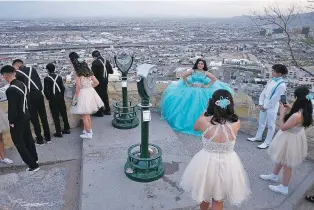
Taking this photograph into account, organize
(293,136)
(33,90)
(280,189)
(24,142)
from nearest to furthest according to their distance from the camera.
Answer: (293,136), (280,189), (24,142), (33,90)

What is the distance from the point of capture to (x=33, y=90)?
442 cm

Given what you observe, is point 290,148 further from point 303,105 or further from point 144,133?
point 144,133

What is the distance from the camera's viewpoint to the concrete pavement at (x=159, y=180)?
10.8 feet

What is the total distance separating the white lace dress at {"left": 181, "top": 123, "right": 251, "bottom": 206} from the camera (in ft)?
8.43

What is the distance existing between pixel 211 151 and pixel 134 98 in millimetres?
4041

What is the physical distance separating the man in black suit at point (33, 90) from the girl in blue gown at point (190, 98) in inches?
93.3

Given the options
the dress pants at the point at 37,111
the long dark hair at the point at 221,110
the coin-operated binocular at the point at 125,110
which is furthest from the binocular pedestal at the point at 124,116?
the long dark hair at the point at 221,110

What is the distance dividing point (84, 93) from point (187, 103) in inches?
77.3

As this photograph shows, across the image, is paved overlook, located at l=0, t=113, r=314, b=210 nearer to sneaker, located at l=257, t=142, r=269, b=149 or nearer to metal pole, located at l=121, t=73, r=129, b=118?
sneaker, located at l=257, t=142, r=269, b=149

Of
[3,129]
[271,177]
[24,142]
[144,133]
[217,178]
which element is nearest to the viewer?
[217,178]

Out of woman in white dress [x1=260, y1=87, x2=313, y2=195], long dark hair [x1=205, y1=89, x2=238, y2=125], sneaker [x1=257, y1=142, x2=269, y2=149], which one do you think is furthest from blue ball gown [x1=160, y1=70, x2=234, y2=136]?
long dark hair [x1=205, y1=89, x2=238, y2=125]

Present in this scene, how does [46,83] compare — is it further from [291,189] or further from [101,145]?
[291,189]

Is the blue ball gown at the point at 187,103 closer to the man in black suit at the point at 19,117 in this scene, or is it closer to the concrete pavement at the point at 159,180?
the concrete pavement at the point at 159,180

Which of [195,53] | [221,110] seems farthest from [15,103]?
[195,53]
